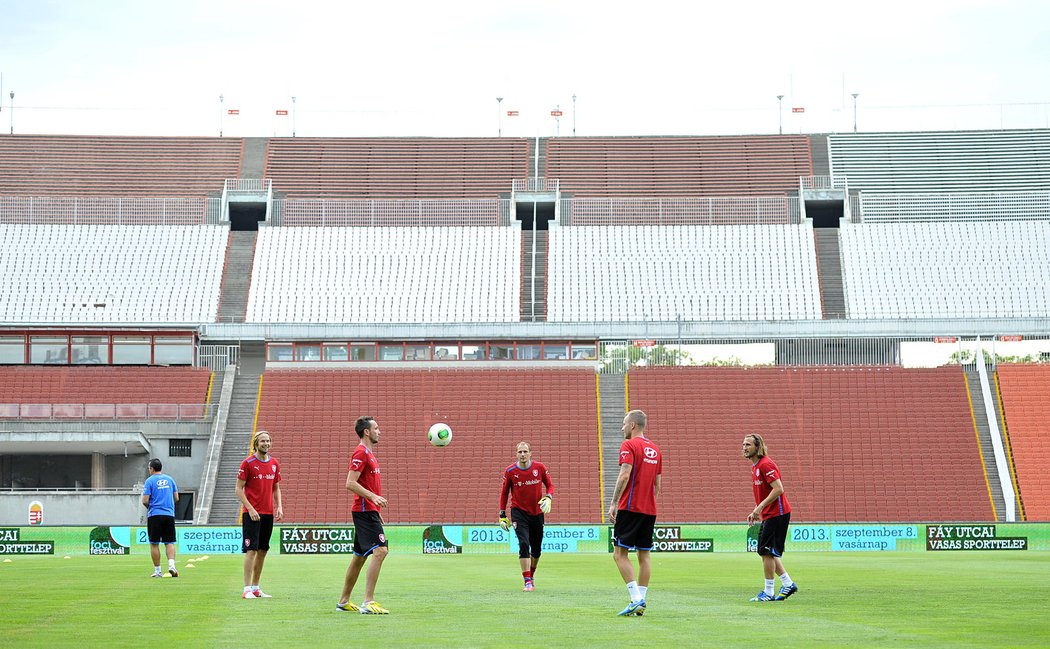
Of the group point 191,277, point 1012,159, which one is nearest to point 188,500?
point 191,277

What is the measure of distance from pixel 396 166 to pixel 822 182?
20921 millimetres

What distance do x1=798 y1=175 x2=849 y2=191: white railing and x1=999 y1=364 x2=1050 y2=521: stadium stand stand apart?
53.7 feet

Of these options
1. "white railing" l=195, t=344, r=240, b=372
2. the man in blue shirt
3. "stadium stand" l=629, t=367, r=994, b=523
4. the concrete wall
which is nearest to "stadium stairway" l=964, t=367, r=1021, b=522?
"stadium stand" l=629, t=367, r=994, b=523

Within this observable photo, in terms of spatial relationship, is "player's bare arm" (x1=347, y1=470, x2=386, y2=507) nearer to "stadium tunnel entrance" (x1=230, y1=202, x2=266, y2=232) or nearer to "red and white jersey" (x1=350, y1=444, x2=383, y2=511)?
"red and white jersey" (x1=350, y1=444, x2=383, y2=511)

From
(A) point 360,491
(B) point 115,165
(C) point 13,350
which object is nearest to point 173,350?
(C) point 13,350

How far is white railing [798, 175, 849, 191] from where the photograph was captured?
2505 inches

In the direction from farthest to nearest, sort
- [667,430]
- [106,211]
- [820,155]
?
1. [820,155]
2. [106,211]
3. [667,430]

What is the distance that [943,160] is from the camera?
2581 inches

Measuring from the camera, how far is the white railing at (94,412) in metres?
46.0

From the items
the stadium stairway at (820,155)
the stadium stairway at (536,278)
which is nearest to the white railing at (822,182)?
the stadium stairway at (820,155)

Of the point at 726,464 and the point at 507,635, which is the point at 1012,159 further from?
the point at 507,635

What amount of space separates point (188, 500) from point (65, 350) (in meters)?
9.63

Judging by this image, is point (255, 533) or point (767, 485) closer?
point (767, 485)

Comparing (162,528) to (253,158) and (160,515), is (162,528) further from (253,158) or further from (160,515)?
(253,158)
